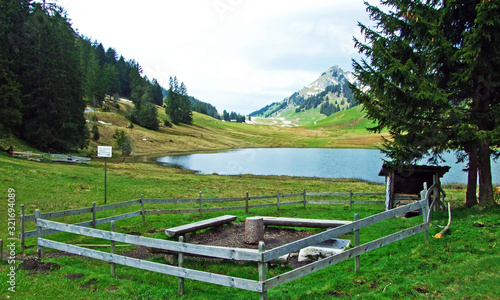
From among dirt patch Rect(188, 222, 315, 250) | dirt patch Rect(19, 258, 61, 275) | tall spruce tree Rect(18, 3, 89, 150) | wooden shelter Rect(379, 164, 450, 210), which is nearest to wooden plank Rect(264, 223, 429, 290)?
dirt patch Rect(188, 222, 315, 250)

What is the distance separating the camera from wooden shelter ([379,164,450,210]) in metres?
15.8

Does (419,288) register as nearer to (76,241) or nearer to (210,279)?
(210,279)

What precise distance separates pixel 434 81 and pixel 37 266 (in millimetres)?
15671

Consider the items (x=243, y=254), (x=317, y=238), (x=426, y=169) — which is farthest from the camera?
(x=426, y=169)

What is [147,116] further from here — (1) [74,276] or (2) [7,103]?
(1) [74,276]

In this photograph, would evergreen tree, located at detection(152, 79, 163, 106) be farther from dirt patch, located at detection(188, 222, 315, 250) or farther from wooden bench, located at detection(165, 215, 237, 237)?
dirt patch, located at detection(188, 222, 315, 250)

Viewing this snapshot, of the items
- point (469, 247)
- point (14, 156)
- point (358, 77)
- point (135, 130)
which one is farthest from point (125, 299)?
point (135, 130)

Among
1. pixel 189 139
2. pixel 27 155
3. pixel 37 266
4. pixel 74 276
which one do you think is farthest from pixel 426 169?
pixel 189 139

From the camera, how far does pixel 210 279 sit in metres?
6.76

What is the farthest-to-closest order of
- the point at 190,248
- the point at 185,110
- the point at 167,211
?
1. the point at 185,110
2. the point at 167,211
3. the point at 190,248

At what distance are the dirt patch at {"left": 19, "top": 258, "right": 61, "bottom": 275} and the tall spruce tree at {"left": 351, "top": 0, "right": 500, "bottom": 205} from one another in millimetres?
13378

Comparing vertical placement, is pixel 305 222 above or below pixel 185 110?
below

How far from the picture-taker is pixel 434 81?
13.4 metres

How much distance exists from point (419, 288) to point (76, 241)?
1169cm
